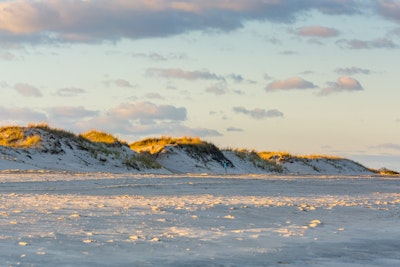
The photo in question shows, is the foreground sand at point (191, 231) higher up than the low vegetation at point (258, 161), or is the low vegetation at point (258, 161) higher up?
the low vegetation at point (258, 161)

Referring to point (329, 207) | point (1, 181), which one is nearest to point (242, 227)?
point (329, 207)

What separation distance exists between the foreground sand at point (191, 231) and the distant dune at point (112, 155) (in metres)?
17.6

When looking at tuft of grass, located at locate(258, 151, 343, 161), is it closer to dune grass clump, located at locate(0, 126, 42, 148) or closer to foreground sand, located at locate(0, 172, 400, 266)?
dune grass clump, located at locate(0, 126, 42, 148)

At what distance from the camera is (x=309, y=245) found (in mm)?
9305

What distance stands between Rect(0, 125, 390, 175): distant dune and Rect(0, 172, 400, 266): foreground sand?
17636 millimetres

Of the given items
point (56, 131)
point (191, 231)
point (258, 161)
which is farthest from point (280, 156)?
point (191, 231)

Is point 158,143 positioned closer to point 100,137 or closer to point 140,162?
point 100,137

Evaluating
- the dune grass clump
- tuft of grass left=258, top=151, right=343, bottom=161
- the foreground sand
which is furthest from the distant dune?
the foreground sand

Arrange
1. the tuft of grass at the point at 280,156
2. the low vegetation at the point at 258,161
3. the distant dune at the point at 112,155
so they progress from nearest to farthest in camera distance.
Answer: the distant dune at the point at 112,155
the low vegetation at the point at 258,161
the tuft of grass at the point at 280,156

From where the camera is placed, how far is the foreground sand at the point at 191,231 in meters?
8.06

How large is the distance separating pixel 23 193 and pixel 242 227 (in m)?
8.05

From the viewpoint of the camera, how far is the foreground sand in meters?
8.06

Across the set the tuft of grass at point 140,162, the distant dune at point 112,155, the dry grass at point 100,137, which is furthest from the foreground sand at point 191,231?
the dry grass at point 100,137

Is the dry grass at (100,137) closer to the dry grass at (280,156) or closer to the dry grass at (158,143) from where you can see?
the dry grass at (158,143)
